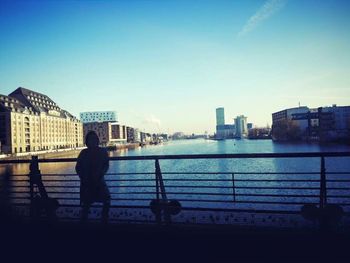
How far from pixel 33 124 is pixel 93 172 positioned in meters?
114

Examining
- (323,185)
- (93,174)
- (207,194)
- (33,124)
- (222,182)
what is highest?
(33,124)

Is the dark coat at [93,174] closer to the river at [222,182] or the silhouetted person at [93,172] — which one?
the silhouetted person at [93,172]

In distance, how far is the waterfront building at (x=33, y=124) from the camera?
9162 centimetres

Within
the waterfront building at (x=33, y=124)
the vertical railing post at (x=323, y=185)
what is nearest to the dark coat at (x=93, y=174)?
the vertical railing post at (x=323, y=185)

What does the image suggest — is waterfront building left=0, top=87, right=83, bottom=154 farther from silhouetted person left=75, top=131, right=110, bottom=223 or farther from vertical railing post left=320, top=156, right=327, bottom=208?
vertical railing post left=320, top=156, right=327, bottom=208

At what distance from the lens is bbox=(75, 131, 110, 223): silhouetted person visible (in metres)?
5.69

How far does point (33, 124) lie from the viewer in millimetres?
105938

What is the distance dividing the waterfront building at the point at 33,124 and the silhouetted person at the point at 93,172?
9821cm

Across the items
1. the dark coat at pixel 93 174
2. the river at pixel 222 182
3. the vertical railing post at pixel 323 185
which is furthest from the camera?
the river at pixel 222 182

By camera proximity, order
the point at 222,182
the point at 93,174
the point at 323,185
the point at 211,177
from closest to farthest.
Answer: the point at 323,185
the point at 93,174
the point at 222,182
the point at 211,177

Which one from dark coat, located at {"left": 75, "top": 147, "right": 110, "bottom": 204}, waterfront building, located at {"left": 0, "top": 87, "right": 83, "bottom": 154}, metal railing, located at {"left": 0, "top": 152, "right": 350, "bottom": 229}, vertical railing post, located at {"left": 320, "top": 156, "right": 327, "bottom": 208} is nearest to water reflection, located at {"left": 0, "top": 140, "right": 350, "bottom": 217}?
metal railing, located at {"left": 0, "top": 152, "right": 350, "bottom": 229}

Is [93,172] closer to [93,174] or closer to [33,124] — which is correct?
[93,174]

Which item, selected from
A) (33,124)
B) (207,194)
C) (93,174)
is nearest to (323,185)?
(207,194)

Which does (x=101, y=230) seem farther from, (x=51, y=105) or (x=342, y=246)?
(x=51, y=105)
